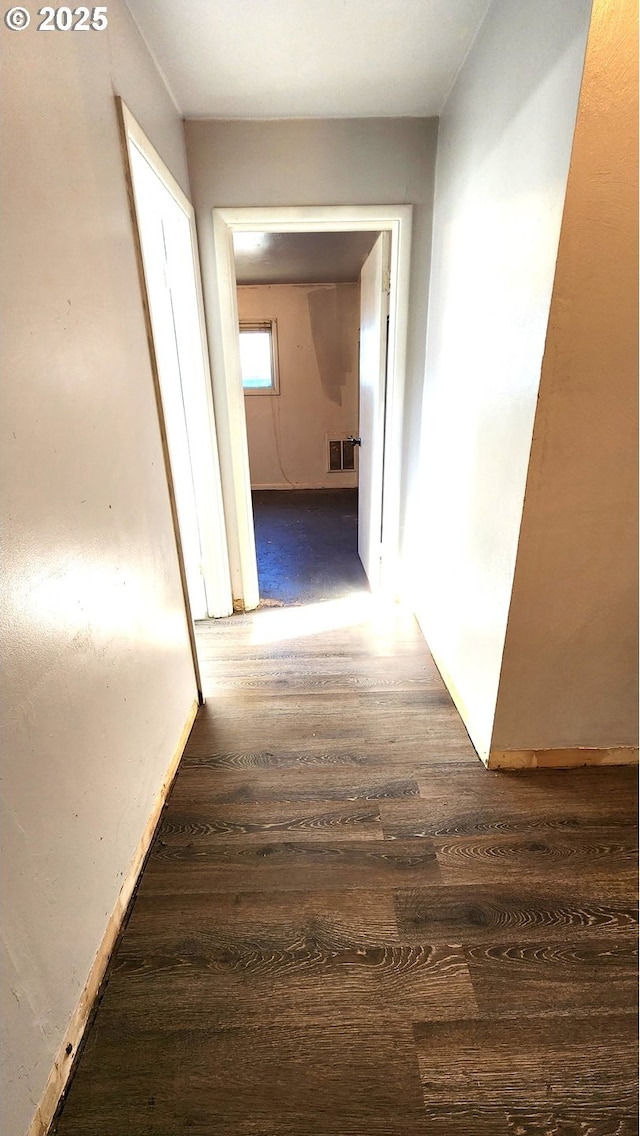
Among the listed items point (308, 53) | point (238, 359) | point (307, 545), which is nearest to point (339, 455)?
point (307, 545)

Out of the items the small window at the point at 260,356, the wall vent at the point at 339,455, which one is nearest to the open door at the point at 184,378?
the small window at the point at 260,356

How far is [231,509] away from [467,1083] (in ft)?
7.37

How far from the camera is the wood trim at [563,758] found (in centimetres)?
161

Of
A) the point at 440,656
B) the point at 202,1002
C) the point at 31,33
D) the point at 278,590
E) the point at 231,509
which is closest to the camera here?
the point at 31,33

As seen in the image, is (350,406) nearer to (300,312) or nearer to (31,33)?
(300,312)

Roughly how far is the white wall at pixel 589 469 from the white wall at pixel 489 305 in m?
0.04

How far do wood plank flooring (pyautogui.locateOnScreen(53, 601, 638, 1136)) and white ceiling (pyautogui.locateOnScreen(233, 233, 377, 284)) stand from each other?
9.88ft

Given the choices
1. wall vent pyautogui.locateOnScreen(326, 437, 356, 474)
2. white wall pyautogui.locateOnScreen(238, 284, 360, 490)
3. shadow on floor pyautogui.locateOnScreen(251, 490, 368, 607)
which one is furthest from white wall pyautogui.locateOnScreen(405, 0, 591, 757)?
wall vent pyautogui.locateOnScreen(326, 437, 356, 474)

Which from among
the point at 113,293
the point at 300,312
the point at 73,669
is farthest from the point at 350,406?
the point at 73,669

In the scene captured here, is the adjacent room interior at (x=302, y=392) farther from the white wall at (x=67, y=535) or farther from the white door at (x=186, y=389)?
the white wall at (x=67, y=535)

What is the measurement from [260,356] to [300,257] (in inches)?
59.4

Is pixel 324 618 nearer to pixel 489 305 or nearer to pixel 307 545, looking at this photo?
pixel 307 545

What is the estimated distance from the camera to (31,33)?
876 millimetres

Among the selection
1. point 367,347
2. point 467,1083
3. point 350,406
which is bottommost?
point 467,1083
